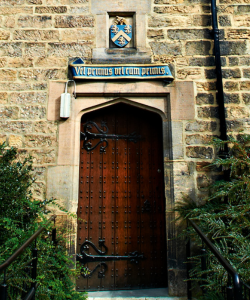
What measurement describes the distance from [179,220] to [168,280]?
771 mm

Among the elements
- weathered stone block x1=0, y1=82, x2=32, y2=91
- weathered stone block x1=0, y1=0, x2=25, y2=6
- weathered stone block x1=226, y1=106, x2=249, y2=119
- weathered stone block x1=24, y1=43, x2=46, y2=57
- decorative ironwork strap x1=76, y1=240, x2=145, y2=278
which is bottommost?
decorative ironwork strap x1=76, y1=240, x2=145, y2=278

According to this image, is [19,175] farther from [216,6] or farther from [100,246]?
[216,6]

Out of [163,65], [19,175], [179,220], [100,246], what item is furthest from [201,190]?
[19,175]

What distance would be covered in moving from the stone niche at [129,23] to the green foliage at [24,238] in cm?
190

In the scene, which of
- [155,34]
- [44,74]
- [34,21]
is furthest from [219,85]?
[34,21]

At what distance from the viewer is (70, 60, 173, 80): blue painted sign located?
416 centimetres

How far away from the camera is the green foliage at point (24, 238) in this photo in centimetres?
276

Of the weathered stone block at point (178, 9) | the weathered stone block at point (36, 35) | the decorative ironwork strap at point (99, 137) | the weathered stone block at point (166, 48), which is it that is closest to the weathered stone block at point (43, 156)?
the decorative ironwork strap at point (99, 137)

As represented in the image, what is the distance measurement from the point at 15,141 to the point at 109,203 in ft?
5.21

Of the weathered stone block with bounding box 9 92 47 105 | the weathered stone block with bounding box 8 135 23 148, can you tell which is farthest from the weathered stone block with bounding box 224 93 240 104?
the weathered stone block with bounding box 8 135 23 148

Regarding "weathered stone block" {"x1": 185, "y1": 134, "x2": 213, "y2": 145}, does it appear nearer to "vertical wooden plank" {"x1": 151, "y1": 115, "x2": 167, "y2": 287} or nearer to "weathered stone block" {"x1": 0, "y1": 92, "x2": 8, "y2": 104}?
"vertical wooden plank" {"x1": 151, "y1": 115, "x2": 167, "y2": 287}

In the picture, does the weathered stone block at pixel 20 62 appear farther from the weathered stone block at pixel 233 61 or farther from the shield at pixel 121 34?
the weathered stone block at pixel 233 61

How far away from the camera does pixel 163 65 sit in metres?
4.19

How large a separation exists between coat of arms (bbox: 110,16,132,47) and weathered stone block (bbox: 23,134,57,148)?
172 centimetres
